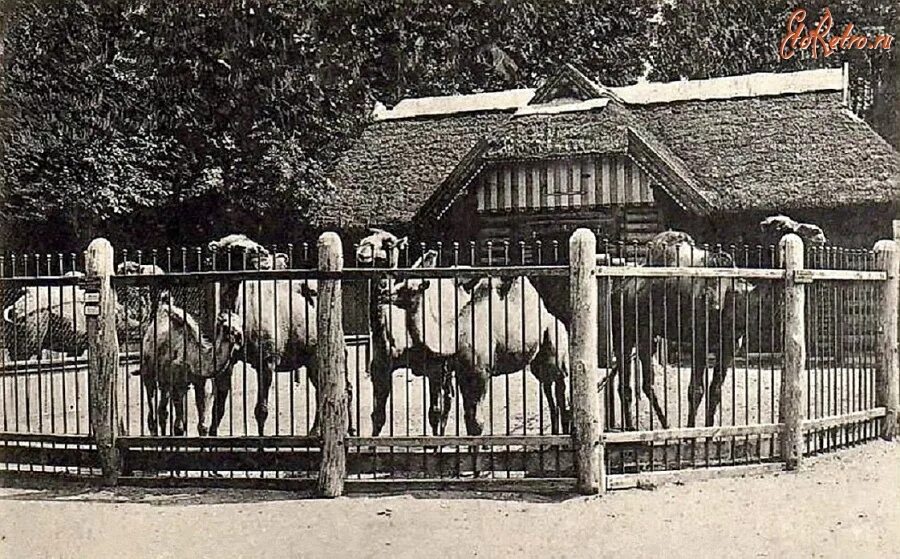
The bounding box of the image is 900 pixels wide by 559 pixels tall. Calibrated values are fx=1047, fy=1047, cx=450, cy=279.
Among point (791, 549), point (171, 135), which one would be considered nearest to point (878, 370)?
point (791, 549)

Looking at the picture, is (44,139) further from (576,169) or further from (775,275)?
(775,275)

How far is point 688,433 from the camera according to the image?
322 inches

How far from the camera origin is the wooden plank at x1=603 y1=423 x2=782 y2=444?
311 inches

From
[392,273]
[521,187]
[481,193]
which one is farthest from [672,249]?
[481,193]

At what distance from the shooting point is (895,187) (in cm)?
1881

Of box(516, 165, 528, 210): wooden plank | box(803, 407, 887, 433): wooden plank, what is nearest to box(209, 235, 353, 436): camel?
box(803, 407, 887, 433): wooden plank

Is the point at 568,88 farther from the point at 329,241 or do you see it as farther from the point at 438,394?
the point at 329,241

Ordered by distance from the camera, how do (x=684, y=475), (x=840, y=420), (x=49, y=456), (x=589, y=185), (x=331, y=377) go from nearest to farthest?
(x=331, y=377), (x=684, y=475), (x=49, y=456), (x=840, y=420), (x=589, y=185)

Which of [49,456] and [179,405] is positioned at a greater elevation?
[179,405]

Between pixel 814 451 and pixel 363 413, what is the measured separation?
18.1 feet

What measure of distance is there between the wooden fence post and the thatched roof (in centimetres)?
1261

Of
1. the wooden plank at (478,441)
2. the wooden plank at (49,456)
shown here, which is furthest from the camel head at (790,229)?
the wooden plank at (49,456)

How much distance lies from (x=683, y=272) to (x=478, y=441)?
214 centimetres

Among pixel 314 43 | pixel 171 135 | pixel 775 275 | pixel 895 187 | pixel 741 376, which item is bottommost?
pixel 741 376
